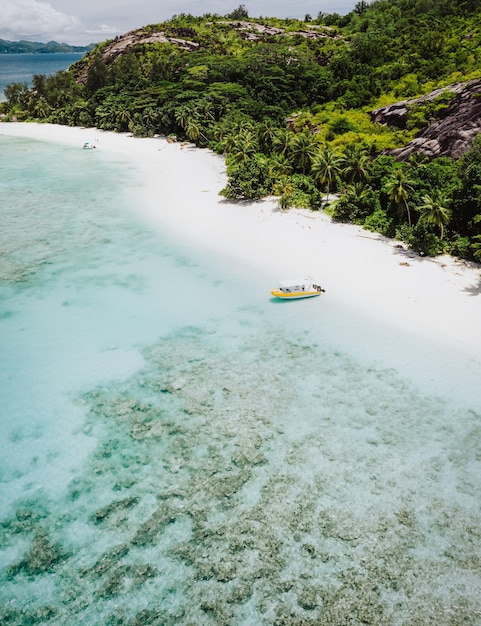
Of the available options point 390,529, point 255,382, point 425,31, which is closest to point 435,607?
point 390,529

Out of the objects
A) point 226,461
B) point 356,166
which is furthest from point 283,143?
point 226,461

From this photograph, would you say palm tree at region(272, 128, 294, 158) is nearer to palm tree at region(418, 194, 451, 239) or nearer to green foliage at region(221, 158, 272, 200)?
green foliage at region(221, 158, 272, 200)

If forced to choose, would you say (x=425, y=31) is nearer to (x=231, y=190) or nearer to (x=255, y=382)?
(x=231, y=190)

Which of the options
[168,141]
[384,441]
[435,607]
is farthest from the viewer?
[168,141]

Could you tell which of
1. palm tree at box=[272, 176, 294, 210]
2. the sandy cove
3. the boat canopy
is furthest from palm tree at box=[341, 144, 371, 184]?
the boat canopy

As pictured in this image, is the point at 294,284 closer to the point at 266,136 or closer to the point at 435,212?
the point at 435,212

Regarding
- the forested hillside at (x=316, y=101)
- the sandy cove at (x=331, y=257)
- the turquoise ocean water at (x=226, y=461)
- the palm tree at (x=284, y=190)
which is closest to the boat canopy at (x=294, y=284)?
the turquoise ocean water at (x=226, y=461)

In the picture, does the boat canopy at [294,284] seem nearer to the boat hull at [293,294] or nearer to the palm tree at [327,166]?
the boat hull at [293,294]
